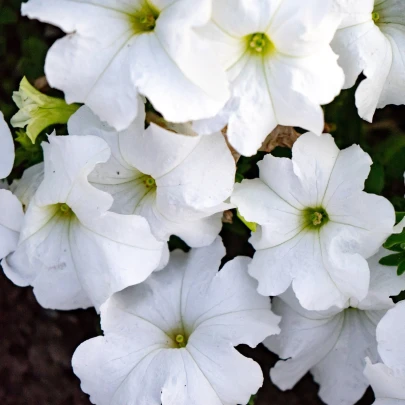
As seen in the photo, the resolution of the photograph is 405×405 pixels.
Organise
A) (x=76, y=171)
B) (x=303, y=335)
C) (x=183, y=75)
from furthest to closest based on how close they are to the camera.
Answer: (x=303, y=335) → (x=76, y=171) → (x=183, y=75)

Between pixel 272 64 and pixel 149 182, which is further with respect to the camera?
pixel 149 182

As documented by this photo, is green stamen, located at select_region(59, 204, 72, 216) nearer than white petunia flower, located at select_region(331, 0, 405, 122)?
No

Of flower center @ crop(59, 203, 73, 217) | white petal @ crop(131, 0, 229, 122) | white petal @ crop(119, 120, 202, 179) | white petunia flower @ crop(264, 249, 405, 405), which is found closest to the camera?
white petal @ crop(131, 0, 229, 122)

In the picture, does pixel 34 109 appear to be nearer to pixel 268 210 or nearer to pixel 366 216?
pixel 268 210

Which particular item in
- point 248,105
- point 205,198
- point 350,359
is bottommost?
point 350,359

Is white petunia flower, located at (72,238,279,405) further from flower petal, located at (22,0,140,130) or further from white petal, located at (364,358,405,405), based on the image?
flower petal, located at (22,0,140,130)

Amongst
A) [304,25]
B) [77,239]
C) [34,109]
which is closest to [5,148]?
[34,109]

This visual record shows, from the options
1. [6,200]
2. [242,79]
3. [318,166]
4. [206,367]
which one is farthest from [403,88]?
[6,200]

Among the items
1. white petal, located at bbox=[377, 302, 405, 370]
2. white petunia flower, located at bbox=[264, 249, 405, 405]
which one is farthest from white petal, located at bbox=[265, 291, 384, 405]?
white petal, located at bbox=[377, 302, 405, 370]
